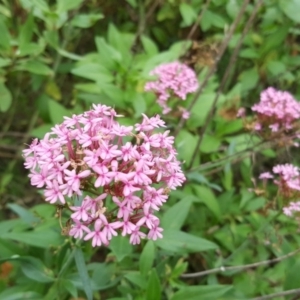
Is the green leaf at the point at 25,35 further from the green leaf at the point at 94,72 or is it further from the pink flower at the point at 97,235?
the pink flower at the point at 97,235

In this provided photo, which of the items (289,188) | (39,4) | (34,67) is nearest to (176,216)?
(289,188)

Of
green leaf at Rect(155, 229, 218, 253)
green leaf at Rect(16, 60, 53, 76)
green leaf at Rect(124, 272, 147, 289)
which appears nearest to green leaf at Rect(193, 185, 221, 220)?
green leaf at Rect(155, 229, 218, 253)

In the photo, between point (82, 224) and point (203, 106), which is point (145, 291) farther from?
point (203, 106)

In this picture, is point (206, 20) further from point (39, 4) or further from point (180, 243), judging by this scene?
point (180, 243)

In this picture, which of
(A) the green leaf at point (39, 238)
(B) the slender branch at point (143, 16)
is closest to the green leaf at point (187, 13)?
(B) the slender branch at point (143, 16)

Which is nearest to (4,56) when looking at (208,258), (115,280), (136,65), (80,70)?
(80,70)

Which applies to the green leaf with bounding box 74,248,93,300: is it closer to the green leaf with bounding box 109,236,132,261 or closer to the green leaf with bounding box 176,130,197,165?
the green leaf with bounding box 109,236,132,261
